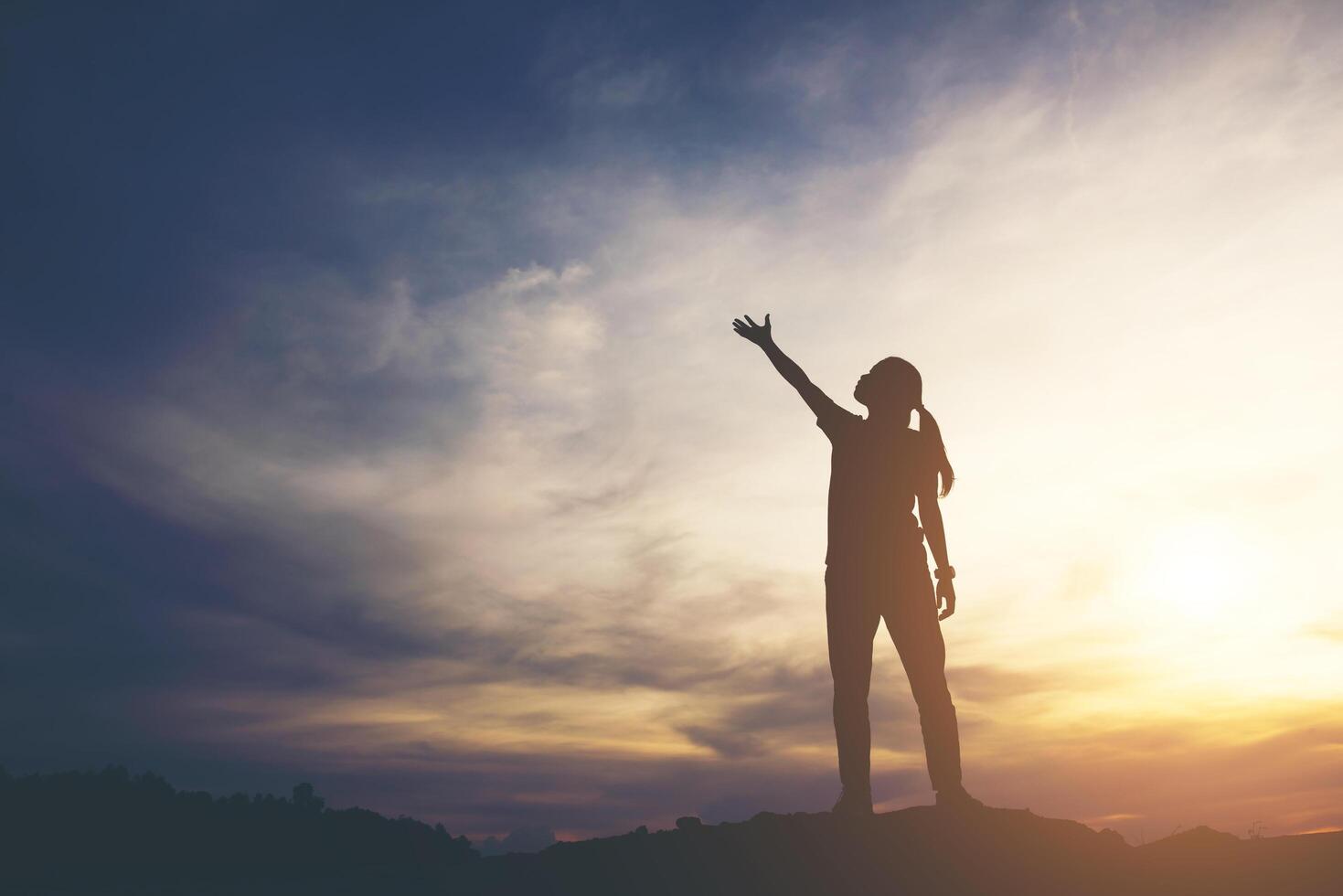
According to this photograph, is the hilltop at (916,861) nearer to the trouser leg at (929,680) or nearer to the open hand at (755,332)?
the trouser leg at (929,680)

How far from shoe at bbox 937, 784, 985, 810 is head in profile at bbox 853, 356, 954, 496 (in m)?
3.40

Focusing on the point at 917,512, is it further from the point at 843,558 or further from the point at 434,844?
the point at 434,844

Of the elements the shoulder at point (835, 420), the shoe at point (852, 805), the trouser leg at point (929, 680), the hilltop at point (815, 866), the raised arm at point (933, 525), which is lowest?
the hilltop at point (815, 866)

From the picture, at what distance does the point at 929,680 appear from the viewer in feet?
33.0

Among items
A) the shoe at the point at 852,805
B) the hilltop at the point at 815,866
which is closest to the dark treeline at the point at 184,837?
the hilltop at the point at 815,866

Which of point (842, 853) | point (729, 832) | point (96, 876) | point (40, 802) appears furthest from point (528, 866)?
point (40, 802)

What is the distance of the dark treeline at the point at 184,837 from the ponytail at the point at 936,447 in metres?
7.25

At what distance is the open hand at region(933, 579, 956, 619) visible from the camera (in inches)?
415

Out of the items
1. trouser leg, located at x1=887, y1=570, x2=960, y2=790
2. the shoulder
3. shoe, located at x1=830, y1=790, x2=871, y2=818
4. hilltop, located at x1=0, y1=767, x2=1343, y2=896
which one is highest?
the shoulder

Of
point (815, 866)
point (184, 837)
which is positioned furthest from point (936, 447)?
point (184, 837)

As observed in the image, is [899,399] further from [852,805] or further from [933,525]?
[852,805]

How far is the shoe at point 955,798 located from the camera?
984cm

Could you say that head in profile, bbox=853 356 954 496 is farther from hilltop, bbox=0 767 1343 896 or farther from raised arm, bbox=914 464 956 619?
hilltop, bbox=0 767 1343 896

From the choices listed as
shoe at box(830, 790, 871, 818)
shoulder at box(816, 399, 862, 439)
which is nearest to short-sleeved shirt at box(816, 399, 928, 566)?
shoulder at box(816, 399, 862, 439)
